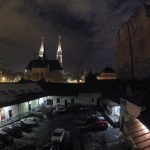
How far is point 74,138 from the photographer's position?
32.9 m

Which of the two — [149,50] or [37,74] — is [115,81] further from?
[37,74]

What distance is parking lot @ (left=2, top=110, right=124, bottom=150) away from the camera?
28.9m

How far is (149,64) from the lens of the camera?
46.4 metres

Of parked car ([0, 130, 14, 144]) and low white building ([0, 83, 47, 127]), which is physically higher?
low white building ([0, 83, 47, 127])

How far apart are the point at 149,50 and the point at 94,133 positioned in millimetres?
18592

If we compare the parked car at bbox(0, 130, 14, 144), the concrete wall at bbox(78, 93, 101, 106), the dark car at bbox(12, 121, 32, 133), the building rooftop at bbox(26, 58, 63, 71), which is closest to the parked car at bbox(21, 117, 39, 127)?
the dark car at bbox(12, 121, 32, 133)

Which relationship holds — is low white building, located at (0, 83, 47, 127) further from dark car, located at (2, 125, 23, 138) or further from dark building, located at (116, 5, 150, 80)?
dark building, located at (116, 5, 150, 80)

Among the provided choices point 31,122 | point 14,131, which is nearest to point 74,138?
point 14,131

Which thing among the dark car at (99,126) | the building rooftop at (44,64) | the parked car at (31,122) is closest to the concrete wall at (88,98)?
the parked car at (31,122)

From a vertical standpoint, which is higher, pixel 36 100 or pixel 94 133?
pixel 36 100

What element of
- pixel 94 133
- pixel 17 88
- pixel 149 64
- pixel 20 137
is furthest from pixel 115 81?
pixel 20 137

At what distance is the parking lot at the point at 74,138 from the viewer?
28.9 m

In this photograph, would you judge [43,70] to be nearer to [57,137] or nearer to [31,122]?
[31,122]

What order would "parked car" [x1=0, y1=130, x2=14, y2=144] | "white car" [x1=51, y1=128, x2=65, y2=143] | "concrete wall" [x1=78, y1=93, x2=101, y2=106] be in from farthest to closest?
"concrete wall" [x1=78, y1=93, x2=101, y2=106]
"parked car" [x1=0, y1=130, x2=14, y2=144]
"white car" [x1=51, y1=128, x2=65, y2=143]
